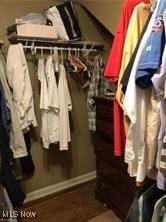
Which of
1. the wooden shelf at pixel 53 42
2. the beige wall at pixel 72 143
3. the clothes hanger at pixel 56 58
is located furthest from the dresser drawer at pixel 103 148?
the wooden shelf at pixel 53 42

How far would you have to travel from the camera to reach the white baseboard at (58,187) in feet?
7.78

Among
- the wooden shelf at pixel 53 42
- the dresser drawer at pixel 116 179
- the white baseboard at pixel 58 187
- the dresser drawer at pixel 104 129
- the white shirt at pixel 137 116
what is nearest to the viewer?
the white shirt at pixel 137 116

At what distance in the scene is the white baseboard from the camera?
2.37 metres

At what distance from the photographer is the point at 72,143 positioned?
2611mm

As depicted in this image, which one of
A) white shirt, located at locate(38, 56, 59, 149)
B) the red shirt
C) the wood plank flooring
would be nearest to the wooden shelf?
white shirt, located at locate(38, 56, 59, 149)

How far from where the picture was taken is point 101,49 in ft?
8.79

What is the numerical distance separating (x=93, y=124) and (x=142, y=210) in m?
1.32

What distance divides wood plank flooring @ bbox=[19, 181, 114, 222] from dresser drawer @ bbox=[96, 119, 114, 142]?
2.27ft

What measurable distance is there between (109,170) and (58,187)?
29.5 inches

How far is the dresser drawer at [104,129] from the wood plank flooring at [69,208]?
0.69m

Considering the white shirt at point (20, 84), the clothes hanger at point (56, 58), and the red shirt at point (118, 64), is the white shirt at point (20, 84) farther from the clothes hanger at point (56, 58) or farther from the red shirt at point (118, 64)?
the red shirt at point (118, 64)

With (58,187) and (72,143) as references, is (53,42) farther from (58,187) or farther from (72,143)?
(58,187)

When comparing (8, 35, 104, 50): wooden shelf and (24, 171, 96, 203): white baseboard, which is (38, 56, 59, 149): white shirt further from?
(24, 171, 96, 203): white baseboard

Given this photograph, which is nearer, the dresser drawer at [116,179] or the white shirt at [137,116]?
the white shirt at [137,116]
